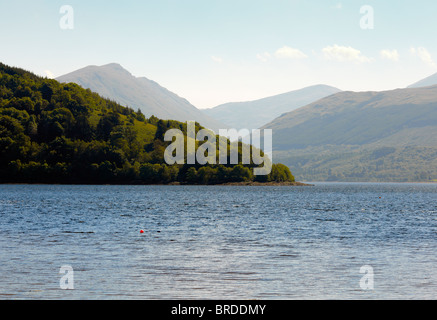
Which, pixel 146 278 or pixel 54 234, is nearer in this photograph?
pixel 146 278

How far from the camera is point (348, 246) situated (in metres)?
56.7

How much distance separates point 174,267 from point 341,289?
1405 centimetres
